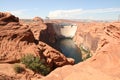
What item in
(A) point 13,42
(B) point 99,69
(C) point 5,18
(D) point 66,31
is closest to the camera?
(B) point 99,69

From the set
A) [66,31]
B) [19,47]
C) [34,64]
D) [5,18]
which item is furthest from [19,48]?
[66,31]

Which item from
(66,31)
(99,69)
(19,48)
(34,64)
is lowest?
(66,31)

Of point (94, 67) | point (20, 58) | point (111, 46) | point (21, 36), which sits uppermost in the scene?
point (111, 46)

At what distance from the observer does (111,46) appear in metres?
10.2

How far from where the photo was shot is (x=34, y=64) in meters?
21.8

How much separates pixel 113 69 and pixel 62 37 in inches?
3602

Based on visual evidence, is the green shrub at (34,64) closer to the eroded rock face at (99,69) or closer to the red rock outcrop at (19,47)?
the red rock outcrop at (19,47)

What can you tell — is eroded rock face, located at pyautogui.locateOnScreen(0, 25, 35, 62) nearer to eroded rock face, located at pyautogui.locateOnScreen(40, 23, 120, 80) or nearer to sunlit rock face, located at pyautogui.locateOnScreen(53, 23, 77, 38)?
eroded rock face, located at pyautogui.locateOnScreen(40, 23, 120, 80)

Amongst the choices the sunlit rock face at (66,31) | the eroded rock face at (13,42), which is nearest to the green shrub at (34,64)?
the eroded rock face at (13,42)

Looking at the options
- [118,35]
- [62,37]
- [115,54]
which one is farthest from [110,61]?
[62,37]

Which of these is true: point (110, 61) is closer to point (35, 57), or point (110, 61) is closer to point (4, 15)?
point (35, 57)

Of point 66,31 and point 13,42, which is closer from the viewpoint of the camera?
point 13,42

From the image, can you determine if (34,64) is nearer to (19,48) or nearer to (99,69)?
(19,48)

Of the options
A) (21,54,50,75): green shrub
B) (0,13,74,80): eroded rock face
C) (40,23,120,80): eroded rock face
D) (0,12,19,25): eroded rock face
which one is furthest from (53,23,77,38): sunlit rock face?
(40,23,120,80): eroded rock face
